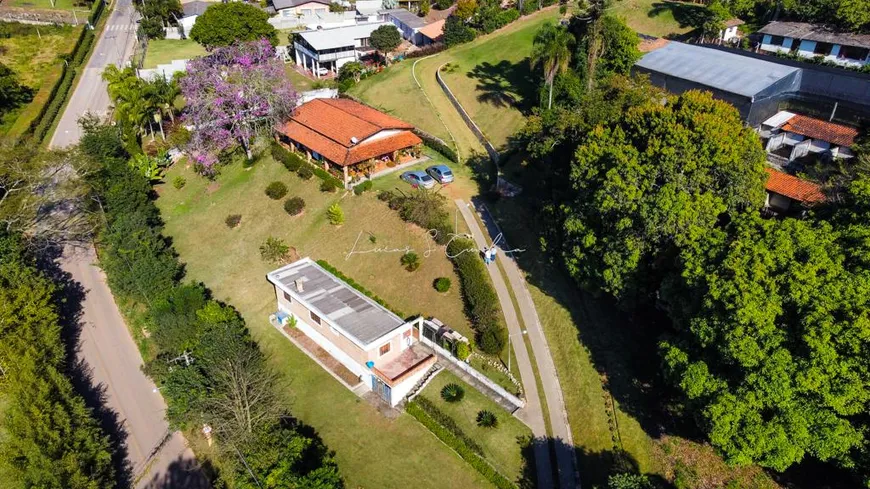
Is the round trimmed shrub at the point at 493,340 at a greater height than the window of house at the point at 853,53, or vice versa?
the window of house at the point at 853,53

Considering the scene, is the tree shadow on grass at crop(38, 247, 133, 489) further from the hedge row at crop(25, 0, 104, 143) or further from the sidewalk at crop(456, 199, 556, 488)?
the sidewalk at crop(456, 199, 556, 488)

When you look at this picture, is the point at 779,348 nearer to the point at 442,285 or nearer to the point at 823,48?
the point at 442,285

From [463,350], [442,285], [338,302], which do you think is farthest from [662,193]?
[338,302]

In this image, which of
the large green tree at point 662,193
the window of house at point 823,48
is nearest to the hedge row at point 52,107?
the large green tree at point 662,193

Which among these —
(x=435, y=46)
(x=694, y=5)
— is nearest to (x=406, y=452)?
(x=435, y=46)

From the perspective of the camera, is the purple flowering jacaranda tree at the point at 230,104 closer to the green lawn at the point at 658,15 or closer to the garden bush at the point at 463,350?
the garden bush at the point at 463,350

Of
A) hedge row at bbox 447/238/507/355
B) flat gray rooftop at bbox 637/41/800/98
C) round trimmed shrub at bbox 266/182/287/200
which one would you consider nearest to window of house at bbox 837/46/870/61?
flat gray rooftop at bbox 637/41/800/98
